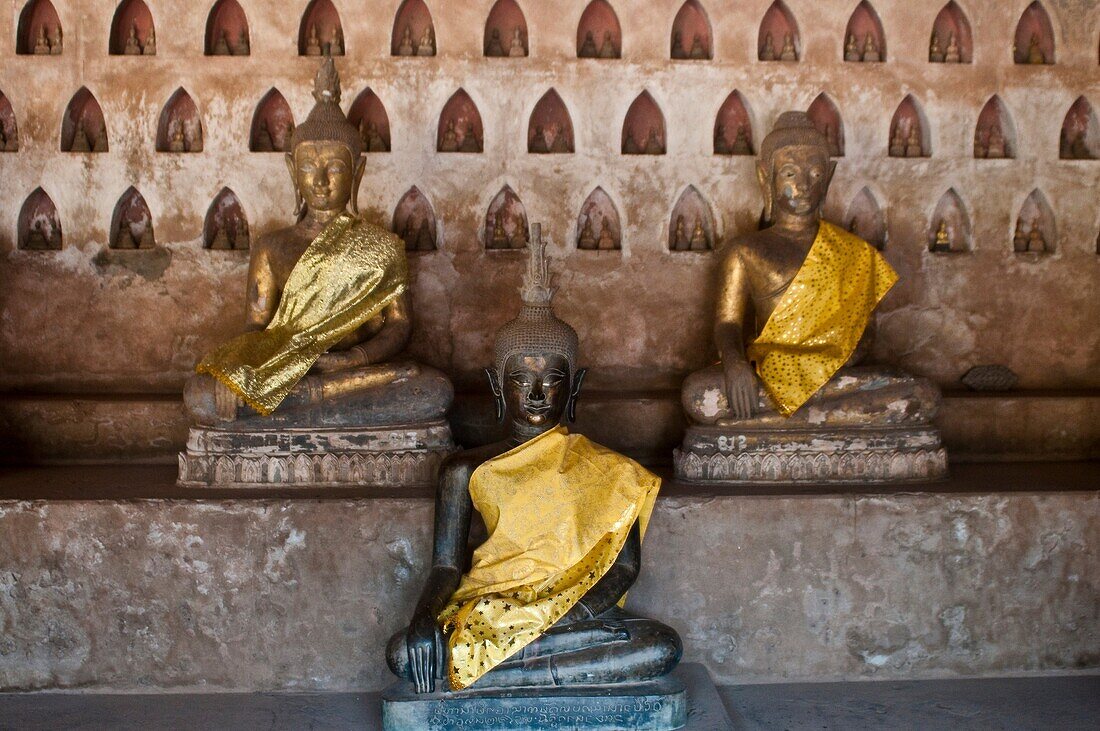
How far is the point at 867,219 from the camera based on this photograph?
19.8ft

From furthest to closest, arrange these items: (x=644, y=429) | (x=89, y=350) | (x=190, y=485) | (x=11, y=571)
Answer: (x=89, y=350)
(x=644, y=429)
(x=190, y=485)
(x=11, y=571)

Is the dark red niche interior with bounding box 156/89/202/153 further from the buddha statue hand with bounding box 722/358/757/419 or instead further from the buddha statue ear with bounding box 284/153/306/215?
the buddha statue hand with bounding box 722/358/757/419

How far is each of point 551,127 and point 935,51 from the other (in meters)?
2.10

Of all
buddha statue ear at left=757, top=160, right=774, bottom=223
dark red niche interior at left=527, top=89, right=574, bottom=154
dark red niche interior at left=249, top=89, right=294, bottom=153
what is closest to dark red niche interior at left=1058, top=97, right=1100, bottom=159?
buddha statue ear at left=757, top=160, right=774, bottom=223

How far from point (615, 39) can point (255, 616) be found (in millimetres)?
3454

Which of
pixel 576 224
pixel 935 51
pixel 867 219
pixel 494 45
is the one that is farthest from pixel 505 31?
pixel 935 51

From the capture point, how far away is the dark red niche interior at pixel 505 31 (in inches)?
232

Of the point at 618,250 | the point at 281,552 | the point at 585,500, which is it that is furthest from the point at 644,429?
the point at 281,552

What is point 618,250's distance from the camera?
5988 millimetres

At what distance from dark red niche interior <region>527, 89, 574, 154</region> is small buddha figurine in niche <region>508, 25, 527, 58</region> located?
0.28 meters

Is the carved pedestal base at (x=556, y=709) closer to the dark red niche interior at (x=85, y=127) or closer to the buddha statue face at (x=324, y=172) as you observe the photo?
the buddha statue face at (x=324, y=172)

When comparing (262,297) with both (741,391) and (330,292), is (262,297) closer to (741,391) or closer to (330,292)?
(330,292)

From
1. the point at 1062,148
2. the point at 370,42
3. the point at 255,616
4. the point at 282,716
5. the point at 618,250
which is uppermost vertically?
the point at 370,42

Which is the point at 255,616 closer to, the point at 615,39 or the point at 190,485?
the point at 190,485
